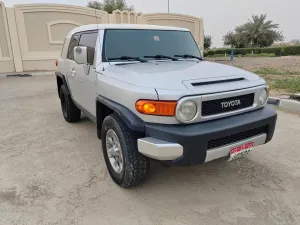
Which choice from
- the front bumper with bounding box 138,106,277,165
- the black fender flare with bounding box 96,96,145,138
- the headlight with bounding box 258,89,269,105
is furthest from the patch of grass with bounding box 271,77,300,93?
the black fender flare with bounding box 96,96,145,138

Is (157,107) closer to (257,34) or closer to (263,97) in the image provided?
(263,97)

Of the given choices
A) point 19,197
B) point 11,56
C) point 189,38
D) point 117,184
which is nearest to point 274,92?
point 189,38

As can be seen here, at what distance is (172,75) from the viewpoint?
2.64 metres

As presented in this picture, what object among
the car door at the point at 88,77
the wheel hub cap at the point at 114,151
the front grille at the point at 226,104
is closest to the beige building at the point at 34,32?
the car door at the point at 88,77

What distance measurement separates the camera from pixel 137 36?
142 inches

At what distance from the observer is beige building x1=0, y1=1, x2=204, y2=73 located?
14.6m

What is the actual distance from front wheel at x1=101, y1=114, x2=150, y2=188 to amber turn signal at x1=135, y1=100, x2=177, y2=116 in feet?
1.12

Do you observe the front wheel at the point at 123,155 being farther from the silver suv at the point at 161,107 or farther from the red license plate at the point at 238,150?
the red license plate at the point at 238,150

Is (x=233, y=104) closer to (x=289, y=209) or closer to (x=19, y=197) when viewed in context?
(x=289, y=209)

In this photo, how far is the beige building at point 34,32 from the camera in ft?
47.8

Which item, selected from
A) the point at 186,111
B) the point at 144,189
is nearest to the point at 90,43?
the point at 186,111

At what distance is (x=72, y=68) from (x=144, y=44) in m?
1.43

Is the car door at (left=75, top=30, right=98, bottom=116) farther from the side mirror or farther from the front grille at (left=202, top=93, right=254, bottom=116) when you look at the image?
the front grille at (left=202, top=93, right=254, bottom=116)

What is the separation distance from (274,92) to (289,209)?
5.80 meters
